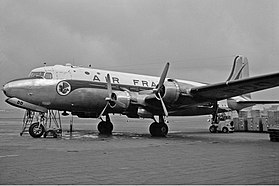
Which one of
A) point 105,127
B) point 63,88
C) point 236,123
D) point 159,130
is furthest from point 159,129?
point 236,123

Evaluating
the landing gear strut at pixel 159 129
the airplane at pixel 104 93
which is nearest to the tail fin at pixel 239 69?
the airplane at pixel 104 93

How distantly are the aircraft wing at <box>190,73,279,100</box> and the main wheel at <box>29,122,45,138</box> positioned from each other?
299 inches

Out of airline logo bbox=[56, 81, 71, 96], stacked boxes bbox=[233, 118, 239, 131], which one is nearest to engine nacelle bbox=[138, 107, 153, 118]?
airline logo bbox=[56, 81, 71, 96]

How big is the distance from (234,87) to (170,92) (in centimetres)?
303

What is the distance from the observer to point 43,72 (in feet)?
56.9

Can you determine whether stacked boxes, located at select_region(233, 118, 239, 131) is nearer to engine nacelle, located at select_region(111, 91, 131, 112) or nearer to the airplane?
the airplane

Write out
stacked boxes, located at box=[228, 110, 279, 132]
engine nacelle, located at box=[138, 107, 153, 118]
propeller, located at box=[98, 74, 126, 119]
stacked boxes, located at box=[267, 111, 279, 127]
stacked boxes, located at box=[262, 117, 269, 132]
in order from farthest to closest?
1. stacked boxes, located at box=[262, 117, 269, 132]
2. stacked boxes, located at box=[228, 110, 279, 132]
3. stacked boxes, located at box=[267, 111, 279, 127]
4. engine nacelle, located at box=[138, 107, 153, 118]
5. propeller, located at box=[98, 74, 126, 119]

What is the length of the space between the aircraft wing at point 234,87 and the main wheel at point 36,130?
7.58m

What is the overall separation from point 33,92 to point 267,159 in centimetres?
1121

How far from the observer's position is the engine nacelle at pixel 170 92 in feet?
55.0

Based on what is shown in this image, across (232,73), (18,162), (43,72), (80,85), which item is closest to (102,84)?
(80,85)

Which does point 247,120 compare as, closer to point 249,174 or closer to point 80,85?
point 80,85

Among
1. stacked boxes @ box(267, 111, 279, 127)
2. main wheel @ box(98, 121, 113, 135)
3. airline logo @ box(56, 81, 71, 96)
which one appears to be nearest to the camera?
airline logo @ box(56, 81, 71, 96)

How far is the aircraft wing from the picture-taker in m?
14.9
